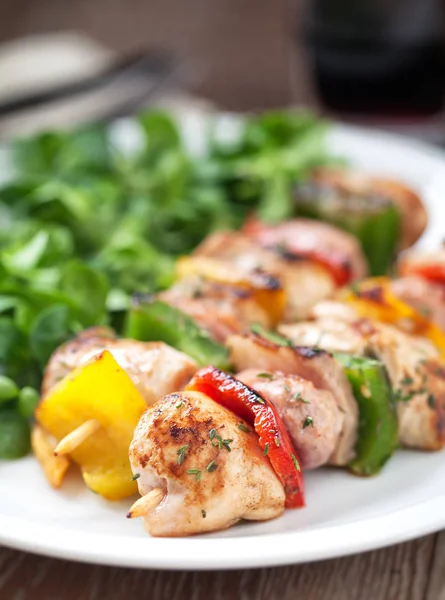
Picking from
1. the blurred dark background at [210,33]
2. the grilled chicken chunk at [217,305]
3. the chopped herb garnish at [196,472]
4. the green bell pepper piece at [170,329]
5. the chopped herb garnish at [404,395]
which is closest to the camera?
the chopped herb garnish at [196,472]

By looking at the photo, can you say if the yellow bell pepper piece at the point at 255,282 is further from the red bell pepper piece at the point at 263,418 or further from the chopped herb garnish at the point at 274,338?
the red bell pepper piece at the point at 263,418

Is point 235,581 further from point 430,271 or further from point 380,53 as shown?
point 380,53

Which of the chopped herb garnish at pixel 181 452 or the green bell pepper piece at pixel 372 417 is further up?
the chopped herb garnish at pixel 181 452

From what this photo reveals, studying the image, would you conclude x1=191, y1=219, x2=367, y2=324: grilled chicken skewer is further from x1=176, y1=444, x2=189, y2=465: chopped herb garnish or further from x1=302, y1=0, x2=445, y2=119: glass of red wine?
x1=302, y1=0, x2=445, y2=119: glass of red wine

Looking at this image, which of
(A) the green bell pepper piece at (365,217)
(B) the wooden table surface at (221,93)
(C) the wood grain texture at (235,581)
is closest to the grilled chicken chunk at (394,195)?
(A) the green bell pepper piece at (365,217)

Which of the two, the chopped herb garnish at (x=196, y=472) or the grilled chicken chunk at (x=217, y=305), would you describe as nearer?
the chopped herb garnish at (x=196, y=472)

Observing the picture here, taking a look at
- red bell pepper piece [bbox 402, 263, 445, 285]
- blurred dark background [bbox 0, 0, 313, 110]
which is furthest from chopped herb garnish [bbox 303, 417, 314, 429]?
blurred dark background [bbox 0, 0, 313, 110]

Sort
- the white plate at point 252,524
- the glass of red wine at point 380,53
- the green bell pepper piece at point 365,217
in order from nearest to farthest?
the white plate at point 252,524 → the green bell pepper piece at point 365,217 → the glass of red wine at point 380,53
